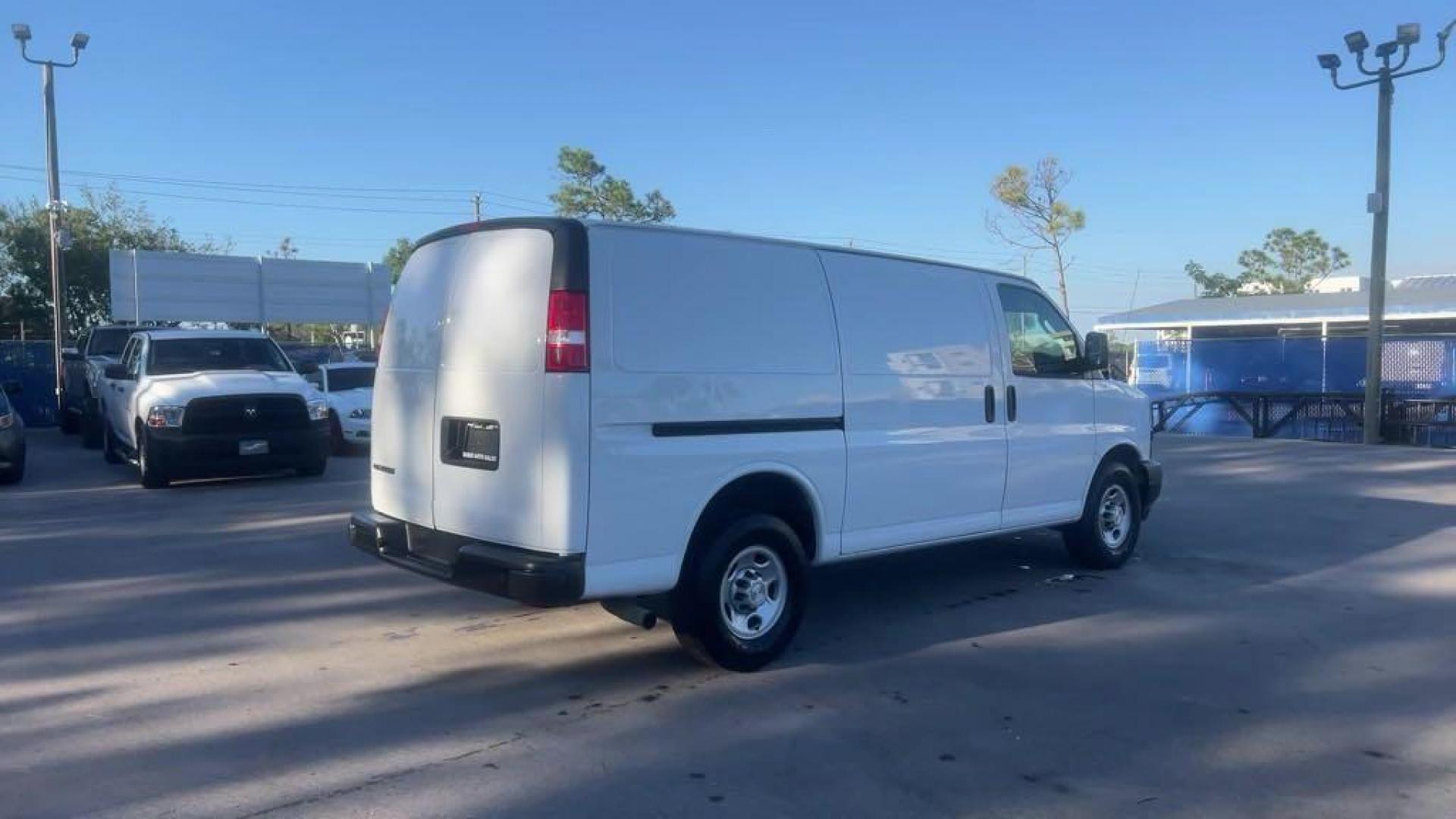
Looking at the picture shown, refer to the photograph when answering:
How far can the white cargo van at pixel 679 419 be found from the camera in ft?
17.6

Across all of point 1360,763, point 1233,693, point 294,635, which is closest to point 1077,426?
point 1233,693

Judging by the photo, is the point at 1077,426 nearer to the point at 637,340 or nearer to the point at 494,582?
the point at 637,340

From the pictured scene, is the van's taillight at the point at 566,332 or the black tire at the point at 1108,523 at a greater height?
the van's taillight at the point at 566,332

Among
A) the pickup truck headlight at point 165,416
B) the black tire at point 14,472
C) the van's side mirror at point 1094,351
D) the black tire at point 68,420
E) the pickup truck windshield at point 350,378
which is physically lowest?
the black tire at point 14,472

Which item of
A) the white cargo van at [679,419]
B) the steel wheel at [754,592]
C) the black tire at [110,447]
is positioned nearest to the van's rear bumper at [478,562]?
the white cargo van at [679,419]

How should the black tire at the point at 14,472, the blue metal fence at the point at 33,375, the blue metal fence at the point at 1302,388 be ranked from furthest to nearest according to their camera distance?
the blue metal fence at the point at 33,375 → the blue metal fence at the point at 1302,388 → the black tire at the point at 14,472

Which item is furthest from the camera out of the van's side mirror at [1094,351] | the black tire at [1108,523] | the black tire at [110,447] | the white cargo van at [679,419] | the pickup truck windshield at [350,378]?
the pickup truck windshield at [350,378]

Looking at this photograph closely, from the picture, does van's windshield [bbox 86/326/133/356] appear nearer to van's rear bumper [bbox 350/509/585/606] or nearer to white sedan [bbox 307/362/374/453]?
white sedan [bbox 307/362/374/453]

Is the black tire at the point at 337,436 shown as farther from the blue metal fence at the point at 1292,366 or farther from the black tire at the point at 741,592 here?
the blue metal fence at the point at 1292,366

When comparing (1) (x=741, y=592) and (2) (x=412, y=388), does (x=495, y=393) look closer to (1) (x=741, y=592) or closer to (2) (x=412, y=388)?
(2) (x=412, y=388)

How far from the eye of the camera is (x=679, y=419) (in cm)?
568

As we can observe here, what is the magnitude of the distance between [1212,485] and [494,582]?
11771 millimetres

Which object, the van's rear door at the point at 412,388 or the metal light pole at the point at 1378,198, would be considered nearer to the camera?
the van's rear door at the point at 412,388

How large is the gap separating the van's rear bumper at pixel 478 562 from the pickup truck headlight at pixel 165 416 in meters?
7.31
